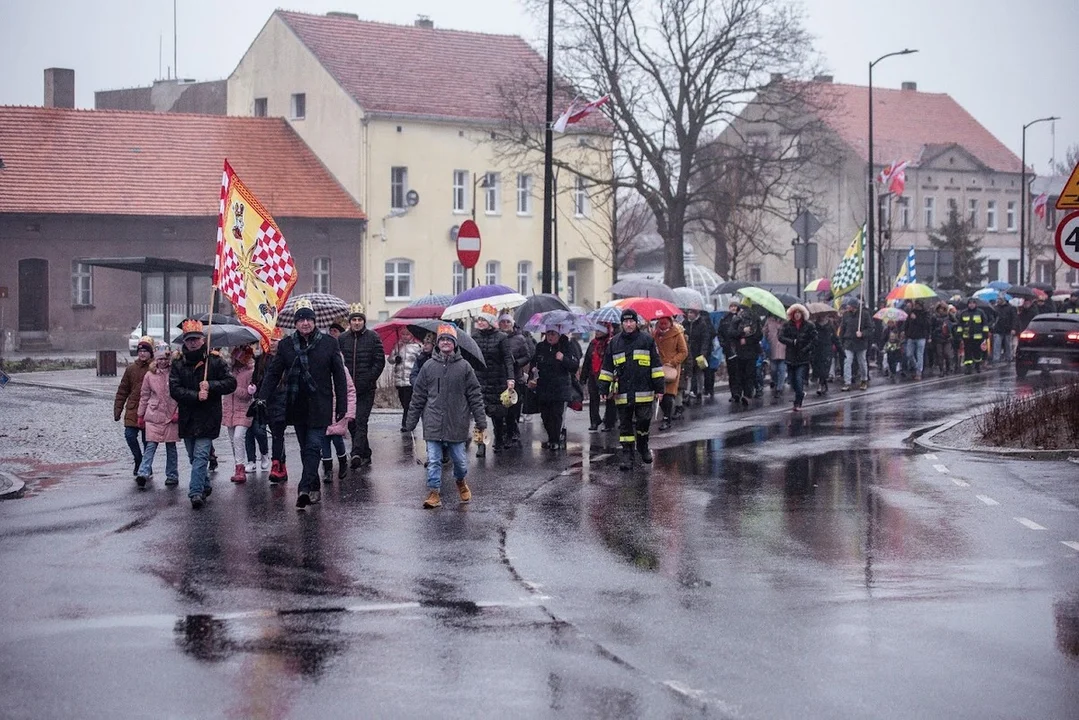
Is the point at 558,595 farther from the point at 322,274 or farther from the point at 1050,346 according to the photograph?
the point at 322,274

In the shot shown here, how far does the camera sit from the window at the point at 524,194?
60.6 meters

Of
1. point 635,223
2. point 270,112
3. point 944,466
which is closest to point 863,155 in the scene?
point 635,223

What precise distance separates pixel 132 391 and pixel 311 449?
3.21m

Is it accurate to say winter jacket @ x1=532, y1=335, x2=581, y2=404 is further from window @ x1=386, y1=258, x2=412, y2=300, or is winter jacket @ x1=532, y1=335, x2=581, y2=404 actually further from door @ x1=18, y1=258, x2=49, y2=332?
window @ x1=386, y1=258, x2=412, y2=300

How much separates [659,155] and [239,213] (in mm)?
30244

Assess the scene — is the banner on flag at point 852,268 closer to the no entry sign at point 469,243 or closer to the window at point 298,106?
the no entry sign at point 469,243

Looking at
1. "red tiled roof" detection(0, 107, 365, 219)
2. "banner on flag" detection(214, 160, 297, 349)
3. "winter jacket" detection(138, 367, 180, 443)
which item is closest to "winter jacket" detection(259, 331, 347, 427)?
"winter jacket" detection(138, 367, 180, 443)

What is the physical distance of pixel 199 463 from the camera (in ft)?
45.2

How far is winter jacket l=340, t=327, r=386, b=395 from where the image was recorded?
16656 mm

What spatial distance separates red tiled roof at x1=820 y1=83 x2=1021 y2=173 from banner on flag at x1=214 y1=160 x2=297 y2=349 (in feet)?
206

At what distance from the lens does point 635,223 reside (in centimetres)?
6512

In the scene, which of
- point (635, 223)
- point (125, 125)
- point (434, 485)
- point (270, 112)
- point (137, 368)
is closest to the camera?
point (434, 485)

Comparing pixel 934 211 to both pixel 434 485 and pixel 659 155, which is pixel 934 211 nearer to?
pixel 659 155

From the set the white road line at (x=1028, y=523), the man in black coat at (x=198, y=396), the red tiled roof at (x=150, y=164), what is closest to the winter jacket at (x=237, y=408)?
the man in black coat at (x=198, y=396)
